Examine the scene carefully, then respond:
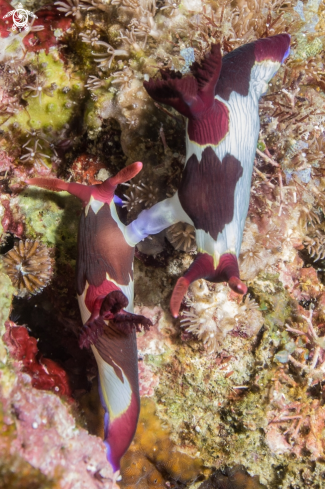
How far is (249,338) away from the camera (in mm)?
3576

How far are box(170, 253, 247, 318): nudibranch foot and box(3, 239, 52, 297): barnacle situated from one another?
174 cm

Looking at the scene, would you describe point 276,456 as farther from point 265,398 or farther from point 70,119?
point 70,119

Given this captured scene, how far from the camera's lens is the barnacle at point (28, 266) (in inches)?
130

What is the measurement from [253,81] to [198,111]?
A: 68cm

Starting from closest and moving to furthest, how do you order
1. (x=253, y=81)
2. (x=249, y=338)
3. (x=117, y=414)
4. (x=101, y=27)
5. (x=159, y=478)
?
(x=253, y=81) → (x=117, y=414) → (x=101, y=27) → (x=249, y=338) → (x=159, y=478)

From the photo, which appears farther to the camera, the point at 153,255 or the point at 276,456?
the point at 276,456

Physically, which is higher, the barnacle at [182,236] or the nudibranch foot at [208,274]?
the nudibranch foot at [208,274]

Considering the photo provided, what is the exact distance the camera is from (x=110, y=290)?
9.66 feet

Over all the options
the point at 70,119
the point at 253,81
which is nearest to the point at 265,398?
the point at 253,81

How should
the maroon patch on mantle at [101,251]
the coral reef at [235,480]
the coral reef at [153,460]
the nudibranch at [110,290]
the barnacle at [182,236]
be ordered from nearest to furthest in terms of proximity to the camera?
the nudibranch at [110,290], the maroon patch on mantle at [101,251], the barnacle at [182,236], the coral reef at [153,460], the coral reef at [235,480]

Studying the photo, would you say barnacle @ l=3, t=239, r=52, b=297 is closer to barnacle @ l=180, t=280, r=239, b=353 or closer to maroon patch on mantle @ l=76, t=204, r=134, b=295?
maroon patch on mantle @ l=76, t=204, r=134, b=295

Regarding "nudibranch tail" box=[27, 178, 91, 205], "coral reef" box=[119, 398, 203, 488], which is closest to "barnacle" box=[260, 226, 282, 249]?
"nudibranch tail" box=[27, 178, 91, 205]

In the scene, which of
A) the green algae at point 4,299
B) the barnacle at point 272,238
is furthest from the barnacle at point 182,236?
the green algae at point 4,299

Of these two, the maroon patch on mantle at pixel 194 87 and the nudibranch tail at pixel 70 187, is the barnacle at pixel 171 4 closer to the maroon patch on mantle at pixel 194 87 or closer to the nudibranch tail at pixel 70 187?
the maroon patch on mantle at pixel 194 87
